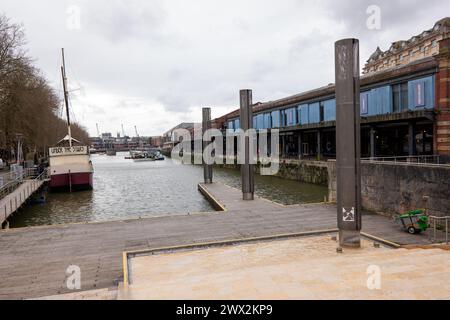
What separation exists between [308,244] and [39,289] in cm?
729

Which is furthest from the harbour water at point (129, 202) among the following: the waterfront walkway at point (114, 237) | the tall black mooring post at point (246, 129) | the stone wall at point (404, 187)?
the stone wall at point (404, 187)

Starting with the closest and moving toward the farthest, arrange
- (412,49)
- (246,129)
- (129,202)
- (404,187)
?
(404,187) < (246,129) < (129,202) < (412,49)

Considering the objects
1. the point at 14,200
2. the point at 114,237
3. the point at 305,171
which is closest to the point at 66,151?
the point at 14,200

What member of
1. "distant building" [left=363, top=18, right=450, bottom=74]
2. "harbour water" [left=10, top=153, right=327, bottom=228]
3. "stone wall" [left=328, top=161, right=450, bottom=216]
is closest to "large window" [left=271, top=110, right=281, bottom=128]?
"distant building" [left=363, top=18, right=450, bottom=74]

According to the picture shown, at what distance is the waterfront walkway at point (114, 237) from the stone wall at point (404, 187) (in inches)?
42.8

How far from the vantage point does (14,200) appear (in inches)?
924

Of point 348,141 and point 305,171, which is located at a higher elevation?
point 348,141

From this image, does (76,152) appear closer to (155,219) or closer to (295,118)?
A: (155,219)

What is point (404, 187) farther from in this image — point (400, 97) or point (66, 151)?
point (66, 151)

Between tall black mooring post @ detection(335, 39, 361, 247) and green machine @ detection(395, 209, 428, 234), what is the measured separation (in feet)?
9.27

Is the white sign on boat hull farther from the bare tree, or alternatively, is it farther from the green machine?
the green machine

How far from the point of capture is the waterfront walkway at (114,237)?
8.62 meters

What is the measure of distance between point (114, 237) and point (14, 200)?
14.9 m

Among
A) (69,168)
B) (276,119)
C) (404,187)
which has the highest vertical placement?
(276,119)
